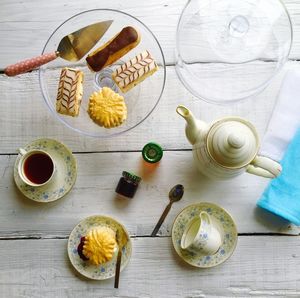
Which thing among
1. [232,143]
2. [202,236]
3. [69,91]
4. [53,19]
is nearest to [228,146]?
[232,143]

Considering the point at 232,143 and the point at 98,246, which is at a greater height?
the point at 232,143

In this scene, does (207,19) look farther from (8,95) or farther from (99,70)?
(8,95)

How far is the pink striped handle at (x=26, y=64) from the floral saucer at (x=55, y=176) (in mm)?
180

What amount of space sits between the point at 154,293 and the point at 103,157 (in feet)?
1.04

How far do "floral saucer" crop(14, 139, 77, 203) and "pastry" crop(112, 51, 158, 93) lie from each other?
20cm

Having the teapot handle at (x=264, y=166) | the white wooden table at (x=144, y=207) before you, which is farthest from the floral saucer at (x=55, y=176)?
the teapot handle at (x=264, y=166)

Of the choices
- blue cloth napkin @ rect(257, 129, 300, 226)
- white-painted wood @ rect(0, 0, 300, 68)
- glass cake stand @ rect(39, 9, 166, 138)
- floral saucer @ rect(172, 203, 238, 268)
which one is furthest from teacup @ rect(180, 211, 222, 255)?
white-painted wood @ rect(0, 0, 300, 68)

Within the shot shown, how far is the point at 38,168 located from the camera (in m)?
1.16

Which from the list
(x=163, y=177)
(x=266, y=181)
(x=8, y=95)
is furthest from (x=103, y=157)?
(x=266, y=181)

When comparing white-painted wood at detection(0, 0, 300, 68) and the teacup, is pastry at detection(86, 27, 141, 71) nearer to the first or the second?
white-painted wood at detection(0, 0, 300, 68)

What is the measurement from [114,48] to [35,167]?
12.0 inches

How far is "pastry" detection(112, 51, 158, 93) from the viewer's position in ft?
3.67

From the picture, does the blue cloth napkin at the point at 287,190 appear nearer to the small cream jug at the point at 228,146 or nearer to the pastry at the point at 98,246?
the small cream jug at the point at 228,146

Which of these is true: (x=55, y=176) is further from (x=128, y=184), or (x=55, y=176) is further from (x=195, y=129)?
(x=195, y=129)
